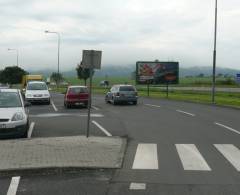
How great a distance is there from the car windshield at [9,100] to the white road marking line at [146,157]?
4.56 metres

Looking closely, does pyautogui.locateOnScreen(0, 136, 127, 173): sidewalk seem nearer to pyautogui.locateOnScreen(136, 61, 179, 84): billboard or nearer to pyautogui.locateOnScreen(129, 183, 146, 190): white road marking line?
pyautogui.locateOnScreen(129, 183, 146, 190): white road marking line

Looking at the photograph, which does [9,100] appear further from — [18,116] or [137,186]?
[137,186]

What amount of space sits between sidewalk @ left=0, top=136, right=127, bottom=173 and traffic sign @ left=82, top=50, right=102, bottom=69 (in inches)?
80.4

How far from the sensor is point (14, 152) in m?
12.4

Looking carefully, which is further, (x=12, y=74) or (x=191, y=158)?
(x=12, y=74)

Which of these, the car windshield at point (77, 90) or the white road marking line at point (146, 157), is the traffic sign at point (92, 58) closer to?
the white road marking line at point (146, 157)

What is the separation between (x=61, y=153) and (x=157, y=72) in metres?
43.5

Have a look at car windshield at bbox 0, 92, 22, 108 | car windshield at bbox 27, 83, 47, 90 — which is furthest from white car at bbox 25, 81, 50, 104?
car windshield at bbox 0, 92, 22, 108

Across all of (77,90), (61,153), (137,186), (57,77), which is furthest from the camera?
(57,77)

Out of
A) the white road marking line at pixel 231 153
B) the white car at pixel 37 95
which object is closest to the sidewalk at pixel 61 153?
the white road marking line at pixel 231 153

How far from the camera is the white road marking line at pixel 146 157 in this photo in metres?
11.2

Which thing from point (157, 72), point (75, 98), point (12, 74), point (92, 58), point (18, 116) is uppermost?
point (92, 58)

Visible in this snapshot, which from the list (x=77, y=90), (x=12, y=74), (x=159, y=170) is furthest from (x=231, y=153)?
(x=12, y=74)

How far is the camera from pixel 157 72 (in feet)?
182
